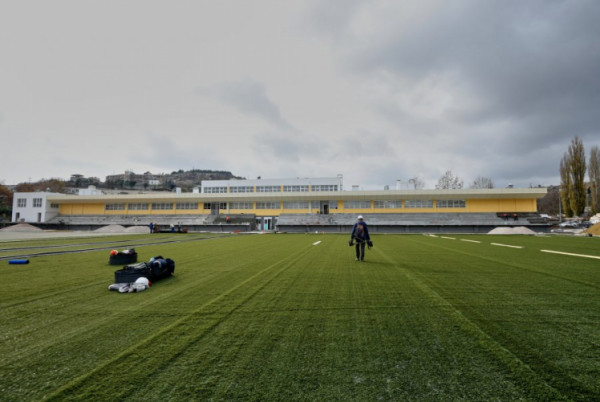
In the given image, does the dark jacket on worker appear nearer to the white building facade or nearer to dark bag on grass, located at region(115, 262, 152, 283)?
dark bag on grass, located at region(115, 262, 152, 283)

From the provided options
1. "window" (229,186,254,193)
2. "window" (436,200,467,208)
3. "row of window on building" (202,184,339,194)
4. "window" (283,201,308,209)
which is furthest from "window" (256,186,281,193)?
"window" (436,200,467,208)

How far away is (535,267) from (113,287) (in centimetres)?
1122

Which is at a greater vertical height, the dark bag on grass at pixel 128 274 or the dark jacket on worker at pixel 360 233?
the dark jacket on worker at pixel 360 233

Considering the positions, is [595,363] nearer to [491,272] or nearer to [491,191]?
[491,272]

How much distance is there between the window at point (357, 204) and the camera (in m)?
54.2

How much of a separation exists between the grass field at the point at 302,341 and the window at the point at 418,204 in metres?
48.3

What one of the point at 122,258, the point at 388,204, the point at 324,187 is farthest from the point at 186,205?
the point at 122,258

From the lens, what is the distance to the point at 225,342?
330cm

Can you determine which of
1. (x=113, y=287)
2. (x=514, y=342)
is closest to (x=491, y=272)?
(x=514, y=342)

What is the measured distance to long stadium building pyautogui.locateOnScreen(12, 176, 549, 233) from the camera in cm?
4750

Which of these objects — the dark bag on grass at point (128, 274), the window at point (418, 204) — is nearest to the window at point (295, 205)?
the window at point (418, 204)

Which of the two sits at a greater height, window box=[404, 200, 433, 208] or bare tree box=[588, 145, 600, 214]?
bare tree box=[588, 145, 600, 214]

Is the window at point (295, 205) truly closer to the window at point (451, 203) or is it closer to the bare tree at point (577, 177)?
the window at point (451, 203)

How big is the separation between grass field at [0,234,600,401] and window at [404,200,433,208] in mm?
48341
